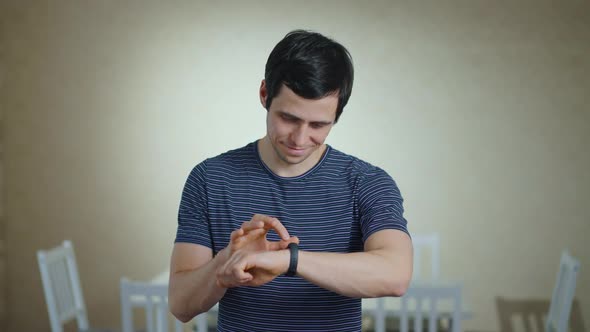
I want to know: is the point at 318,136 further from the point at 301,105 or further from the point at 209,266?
the point at 209,266

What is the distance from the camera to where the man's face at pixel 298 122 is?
3.69ft

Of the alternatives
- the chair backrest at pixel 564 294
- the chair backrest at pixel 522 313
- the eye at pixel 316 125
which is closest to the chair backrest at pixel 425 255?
the chair backrest at pixel 522 313

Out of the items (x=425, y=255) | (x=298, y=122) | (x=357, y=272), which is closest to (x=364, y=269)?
(x=357, y=272)

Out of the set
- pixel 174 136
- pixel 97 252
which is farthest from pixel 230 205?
pixel 97 252

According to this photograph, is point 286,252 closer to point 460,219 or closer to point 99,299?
point 460,219

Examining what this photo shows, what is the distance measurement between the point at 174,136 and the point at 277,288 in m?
2.71

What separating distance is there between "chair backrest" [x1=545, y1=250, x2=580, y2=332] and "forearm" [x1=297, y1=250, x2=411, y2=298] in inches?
75.6

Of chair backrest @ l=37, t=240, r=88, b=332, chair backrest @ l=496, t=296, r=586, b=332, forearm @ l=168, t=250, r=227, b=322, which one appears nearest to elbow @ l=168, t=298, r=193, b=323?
forearm @ l=168, t=250, r=227, b=322

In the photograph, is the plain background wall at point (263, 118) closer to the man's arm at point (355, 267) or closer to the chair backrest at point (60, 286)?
the chair backrest at point (60, 286)

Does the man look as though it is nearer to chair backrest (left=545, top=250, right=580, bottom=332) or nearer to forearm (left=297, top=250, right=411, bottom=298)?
forearm (left=297, top=250, right=411, bottom=298)

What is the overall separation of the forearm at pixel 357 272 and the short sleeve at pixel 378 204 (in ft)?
0.24

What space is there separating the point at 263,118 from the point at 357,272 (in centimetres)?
277

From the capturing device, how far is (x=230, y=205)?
122cm

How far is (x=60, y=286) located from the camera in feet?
9.75
